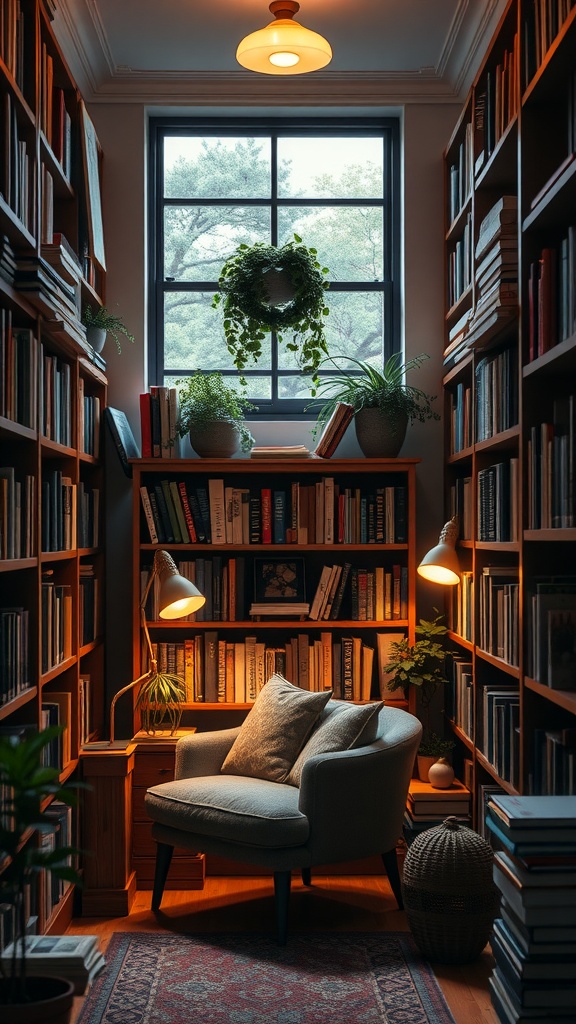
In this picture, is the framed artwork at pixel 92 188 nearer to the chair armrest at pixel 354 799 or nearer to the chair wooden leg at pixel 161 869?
the chair armrest at pixel 354 799

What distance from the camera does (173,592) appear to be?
3848 millimetres

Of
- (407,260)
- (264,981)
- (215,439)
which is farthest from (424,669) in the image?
(407,260)

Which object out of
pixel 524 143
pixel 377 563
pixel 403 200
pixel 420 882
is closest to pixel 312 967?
pixel 420 882

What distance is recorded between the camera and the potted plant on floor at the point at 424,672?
422 centimetres

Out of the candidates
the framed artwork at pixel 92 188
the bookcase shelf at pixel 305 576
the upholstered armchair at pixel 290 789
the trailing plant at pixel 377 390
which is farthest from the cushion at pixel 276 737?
the framed artwork at pixel 92 188

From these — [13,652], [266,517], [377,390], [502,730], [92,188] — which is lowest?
[502,730]

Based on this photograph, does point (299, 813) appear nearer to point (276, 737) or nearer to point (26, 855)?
point (276, 737)

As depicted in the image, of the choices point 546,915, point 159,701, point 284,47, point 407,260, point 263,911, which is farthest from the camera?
point 407,260

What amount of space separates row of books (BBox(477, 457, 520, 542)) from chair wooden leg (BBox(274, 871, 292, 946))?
1.37 meters

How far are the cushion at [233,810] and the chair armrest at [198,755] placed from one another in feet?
0.25

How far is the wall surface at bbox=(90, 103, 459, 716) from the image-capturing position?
4695 millimetres

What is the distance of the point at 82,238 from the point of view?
166 inches

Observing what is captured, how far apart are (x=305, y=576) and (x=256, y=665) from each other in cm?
47

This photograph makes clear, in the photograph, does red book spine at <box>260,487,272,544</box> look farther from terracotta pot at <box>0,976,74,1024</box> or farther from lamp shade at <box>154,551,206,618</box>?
terracotta pot at <box>0,976,74,1024</box>
